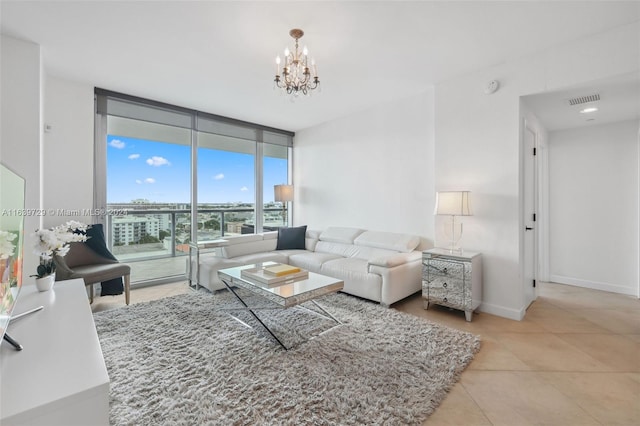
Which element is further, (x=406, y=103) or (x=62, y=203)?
(x=406, y=103)

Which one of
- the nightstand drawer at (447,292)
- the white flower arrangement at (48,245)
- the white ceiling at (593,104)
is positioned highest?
the white ceiling at (593,104)

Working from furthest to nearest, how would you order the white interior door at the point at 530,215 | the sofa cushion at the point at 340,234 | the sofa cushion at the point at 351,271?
the sofa cushion at the point at 340,234 → the sofa cushion at the point at 351,271 → the white interior door at the point at 530,215

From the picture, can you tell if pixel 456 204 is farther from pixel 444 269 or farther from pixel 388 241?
pixel 388 241

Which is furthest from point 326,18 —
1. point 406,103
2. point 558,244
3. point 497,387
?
point 558,244

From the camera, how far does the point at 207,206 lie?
4637 millimetres

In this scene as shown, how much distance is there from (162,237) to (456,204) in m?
4.13

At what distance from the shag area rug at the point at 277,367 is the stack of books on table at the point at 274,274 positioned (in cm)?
43

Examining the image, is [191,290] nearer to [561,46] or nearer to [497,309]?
[497,309]

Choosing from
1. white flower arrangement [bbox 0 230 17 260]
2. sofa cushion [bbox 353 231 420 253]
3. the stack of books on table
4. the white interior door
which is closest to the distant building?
the stack of books on table

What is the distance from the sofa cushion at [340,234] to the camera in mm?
4355

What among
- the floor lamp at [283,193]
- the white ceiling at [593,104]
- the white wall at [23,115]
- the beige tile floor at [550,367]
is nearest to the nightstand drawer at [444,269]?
the beige tile floor at [550,367]

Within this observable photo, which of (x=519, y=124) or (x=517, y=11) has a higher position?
(x=517, y=11)

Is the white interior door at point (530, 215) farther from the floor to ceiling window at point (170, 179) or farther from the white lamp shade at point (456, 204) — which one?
the floor to ceiling window at point (170, 179)

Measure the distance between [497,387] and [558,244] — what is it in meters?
3.42
